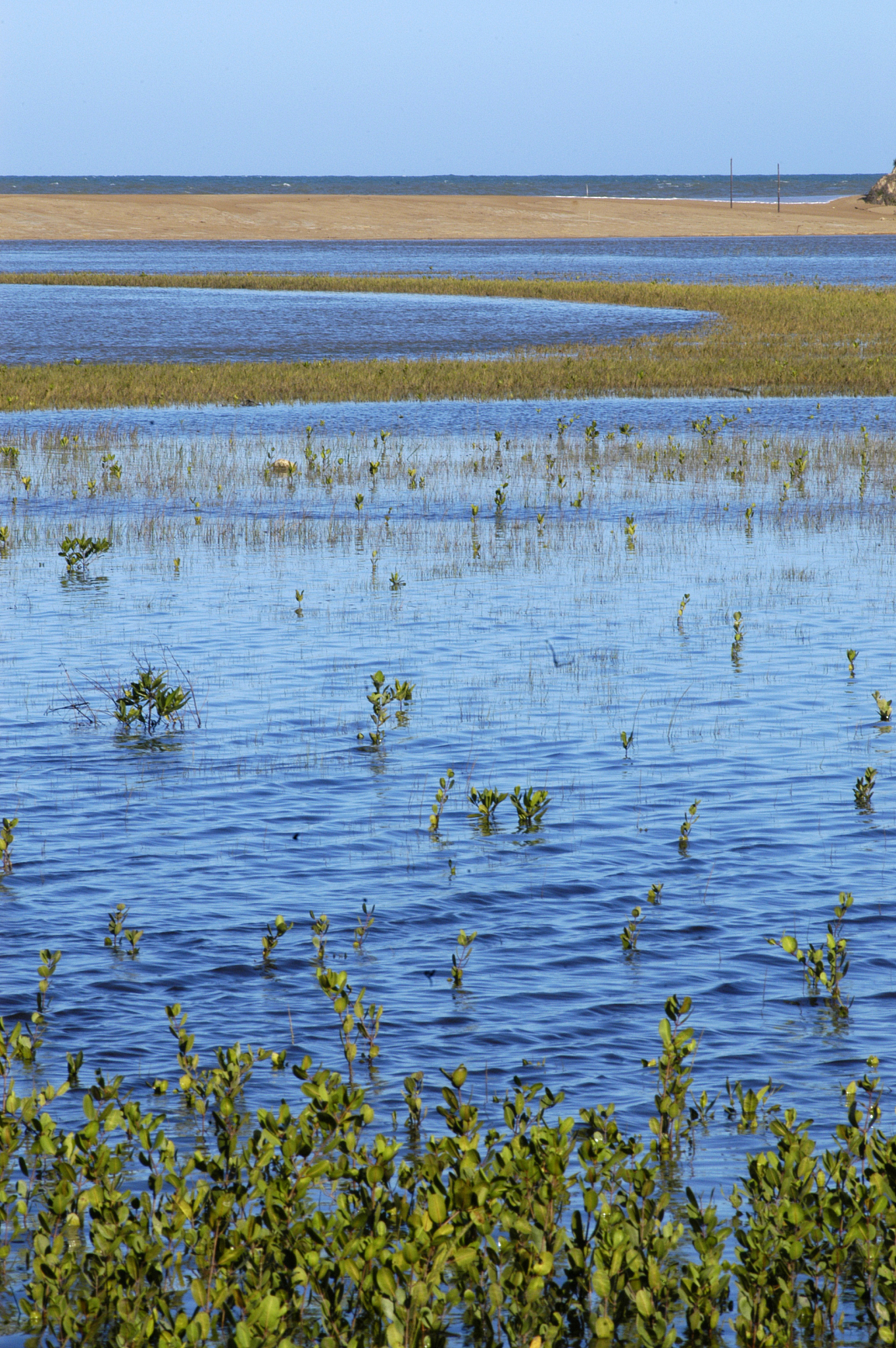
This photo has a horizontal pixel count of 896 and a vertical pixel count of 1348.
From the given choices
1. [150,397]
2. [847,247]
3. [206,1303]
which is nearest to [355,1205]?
[206,1303]

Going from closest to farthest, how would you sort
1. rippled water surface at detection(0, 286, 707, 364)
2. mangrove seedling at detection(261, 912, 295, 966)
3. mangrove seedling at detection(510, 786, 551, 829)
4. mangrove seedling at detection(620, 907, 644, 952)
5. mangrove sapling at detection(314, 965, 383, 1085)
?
mangrove sapling at detection(314, 965, 383, 1085) < mangrove seedling at detection(261, 912, 295, 966) < mangrove seedling at detection(620, 907, 644, 952) < mangrove seedling at detection(510, 786, 551, 829) < rippled water surface at detection(0, 286, 707, 364)

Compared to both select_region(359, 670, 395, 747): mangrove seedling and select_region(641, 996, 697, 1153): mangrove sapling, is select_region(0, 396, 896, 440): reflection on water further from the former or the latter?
select_region(641, 996, 697, 1153): mangrove sapling

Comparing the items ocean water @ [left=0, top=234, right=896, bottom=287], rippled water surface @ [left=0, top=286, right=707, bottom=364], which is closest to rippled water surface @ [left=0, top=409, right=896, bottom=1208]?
rippled water surface @ [left=0, top=286, right=707, bottom=364]

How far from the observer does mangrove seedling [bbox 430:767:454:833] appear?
873cm

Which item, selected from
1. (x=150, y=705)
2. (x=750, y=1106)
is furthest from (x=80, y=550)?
(x=750, y=1106)

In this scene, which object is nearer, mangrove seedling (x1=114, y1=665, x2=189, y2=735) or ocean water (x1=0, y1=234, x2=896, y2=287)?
mangrove seedling (x1=114, y1=665, x2=189, y2=735)

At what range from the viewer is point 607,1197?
16.2ft

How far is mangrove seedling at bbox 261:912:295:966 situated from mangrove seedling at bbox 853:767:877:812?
3711 millimetres

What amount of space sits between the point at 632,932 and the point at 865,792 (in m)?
2.48

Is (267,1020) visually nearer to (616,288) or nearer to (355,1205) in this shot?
(355,1205)

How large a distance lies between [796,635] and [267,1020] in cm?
800

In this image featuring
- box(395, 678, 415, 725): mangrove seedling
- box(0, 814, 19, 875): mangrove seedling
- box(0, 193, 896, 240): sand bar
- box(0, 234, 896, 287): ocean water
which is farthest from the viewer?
box(0, 193, 896, 240): sand bar

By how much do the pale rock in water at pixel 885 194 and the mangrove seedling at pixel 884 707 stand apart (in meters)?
173

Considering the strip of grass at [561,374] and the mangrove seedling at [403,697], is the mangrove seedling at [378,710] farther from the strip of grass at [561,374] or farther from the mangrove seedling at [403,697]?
the strip of grass at [561,374]
